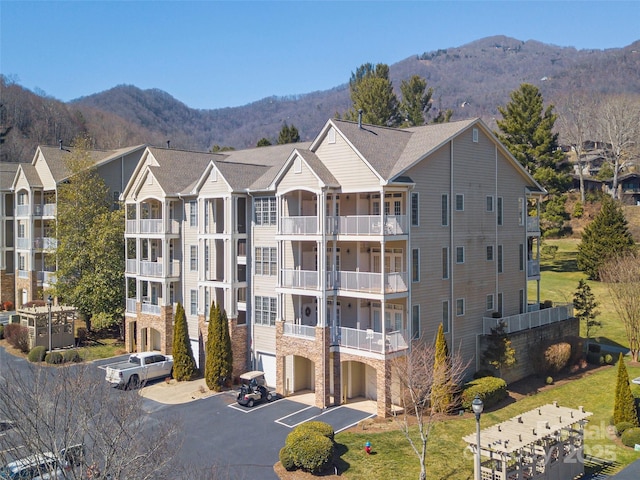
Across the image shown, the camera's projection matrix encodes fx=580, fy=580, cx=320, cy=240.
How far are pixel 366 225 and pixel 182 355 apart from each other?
539 inches

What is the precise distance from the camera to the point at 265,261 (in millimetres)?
32562

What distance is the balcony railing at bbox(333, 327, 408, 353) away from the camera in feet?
86.4

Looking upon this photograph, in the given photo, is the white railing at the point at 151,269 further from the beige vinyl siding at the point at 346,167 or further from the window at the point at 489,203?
the window at the point at 489,203

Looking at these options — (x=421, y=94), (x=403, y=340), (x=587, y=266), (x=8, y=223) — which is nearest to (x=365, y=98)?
(x=421, y=94)

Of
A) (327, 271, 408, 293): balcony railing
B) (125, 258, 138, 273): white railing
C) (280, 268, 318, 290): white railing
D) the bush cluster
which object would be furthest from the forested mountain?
the bush cluster

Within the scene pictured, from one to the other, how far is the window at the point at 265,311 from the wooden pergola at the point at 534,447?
585 inches

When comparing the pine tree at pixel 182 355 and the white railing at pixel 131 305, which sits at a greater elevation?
the white railing at pixel 131 305

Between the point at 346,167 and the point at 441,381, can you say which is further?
the point at 346,167

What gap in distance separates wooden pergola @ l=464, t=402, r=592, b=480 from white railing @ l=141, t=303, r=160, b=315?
23556 millimetres

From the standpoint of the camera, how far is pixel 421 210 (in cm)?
2862

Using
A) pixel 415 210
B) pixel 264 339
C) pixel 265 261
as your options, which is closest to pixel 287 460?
pixel 264 339

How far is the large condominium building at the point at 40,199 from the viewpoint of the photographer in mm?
48125

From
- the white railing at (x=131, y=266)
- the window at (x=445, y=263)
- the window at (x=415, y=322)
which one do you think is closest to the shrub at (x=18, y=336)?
the white railing at (x=131, y=266)

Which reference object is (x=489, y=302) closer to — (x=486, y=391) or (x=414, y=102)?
(x=486, y=391)
